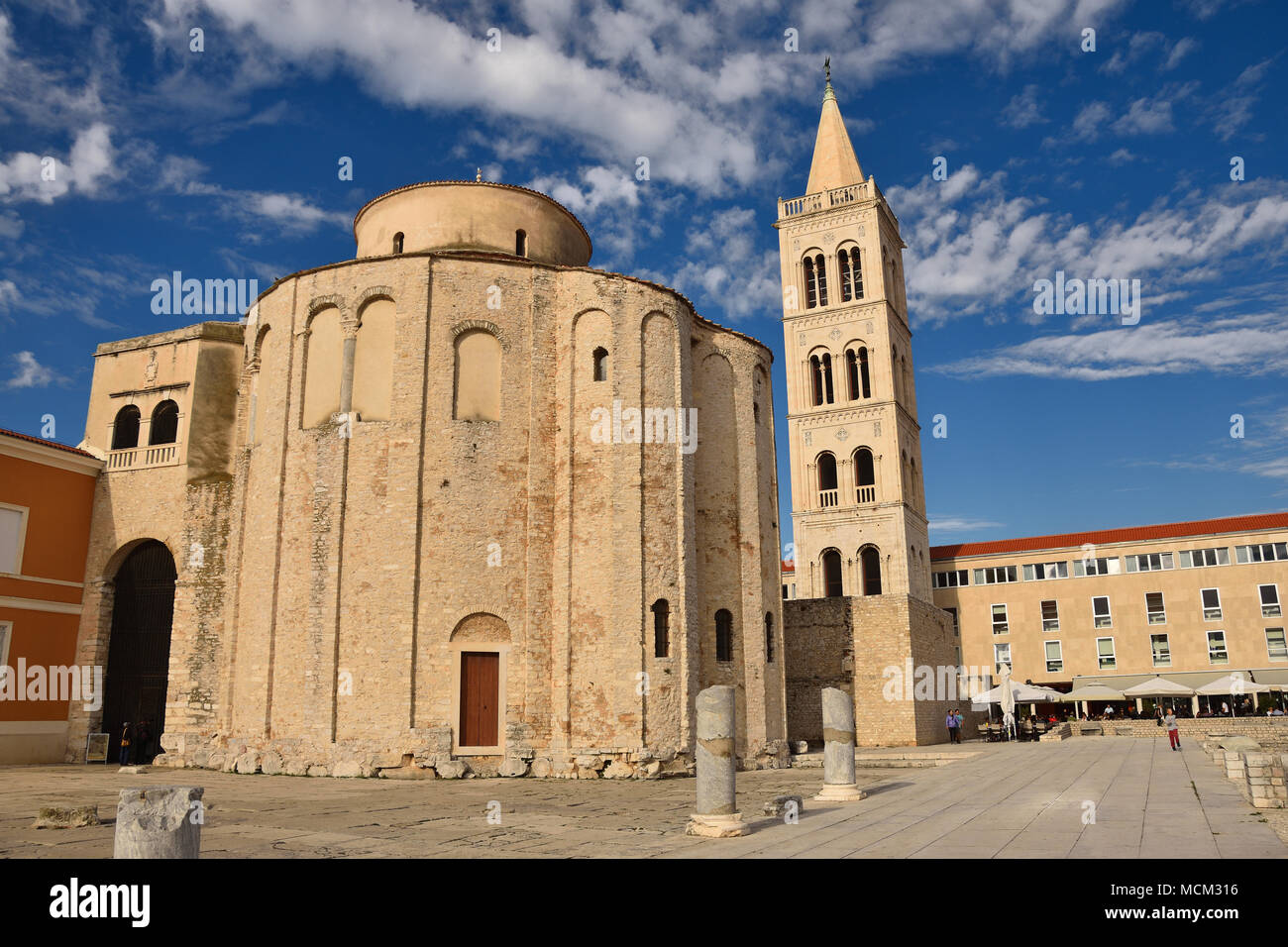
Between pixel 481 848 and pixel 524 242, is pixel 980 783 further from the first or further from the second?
pixel 524 242

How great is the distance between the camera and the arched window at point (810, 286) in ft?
156

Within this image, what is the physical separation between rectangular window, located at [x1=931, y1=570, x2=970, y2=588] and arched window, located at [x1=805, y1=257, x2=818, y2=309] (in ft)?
68.8

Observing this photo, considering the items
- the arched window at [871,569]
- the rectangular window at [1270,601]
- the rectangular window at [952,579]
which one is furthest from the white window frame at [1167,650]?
the arched window at [871,569]

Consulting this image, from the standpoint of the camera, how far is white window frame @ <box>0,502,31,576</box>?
22.3 meters

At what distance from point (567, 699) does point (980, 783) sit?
330 inches

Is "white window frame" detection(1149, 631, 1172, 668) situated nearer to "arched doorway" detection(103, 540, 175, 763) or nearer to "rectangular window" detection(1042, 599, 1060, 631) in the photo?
"rectangular window" detection(1042, 599, 1060, 631)

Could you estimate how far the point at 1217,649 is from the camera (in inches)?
1943

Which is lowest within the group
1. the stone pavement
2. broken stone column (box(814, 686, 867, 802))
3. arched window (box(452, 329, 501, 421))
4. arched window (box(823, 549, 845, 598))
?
the stone pavement

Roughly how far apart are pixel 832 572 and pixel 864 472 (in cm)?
533

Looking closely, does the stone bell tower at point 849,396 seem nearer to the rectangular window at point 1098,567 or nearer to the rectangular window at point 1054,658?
the rectangular window at point 1054,658

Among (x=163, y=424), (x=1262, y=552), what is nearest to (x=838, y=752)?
(x=163, y=424)

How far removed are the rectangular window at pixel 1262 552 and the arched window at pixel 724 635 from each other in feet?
135

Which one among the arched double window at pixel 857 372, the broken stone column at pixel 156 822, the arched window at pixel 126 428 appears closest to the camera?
the broken stone column at pixel 156 822

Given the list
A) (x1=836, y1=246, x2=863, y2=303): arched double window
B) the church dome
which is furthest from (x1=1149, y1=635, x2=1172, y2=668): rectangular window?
the church dome
